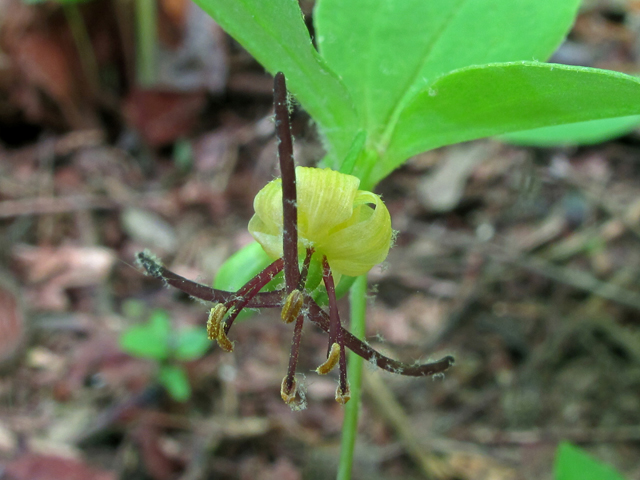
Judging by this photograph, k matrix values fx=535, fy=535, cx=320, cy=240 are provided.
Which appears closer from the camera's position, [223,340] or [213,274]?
[223,340]

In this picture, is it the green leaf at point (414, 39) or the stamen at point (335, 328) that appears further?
the green leaf at point (414, 39)

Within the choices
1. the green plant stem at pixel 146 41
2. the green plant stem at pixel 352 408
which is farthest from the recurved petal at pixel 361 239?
the green plant stem at pixel 146 41

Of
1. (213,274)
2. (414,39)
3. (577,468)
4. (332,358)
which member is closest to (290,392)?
(332,358)

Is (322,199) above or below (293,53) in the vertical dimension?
below

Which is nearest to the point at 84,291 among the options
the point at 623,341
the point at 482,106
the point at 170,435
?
the point at 170,435

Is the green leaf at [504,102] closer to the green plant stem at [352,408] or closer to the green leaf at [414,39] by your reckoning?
the green leaf at [414,39]

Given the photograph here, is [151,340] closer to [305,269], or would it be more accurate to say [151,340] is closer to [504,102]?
[305,269]

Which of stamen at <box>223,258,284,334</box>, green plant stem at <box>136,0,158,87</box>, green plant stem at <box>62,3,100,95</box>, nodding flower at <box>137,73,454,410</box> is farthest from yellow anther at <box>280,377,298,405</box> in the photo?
green plant stem at <box>62,3,100,95</box>

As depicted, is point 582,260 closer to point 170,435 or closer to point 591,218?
point 591,218
